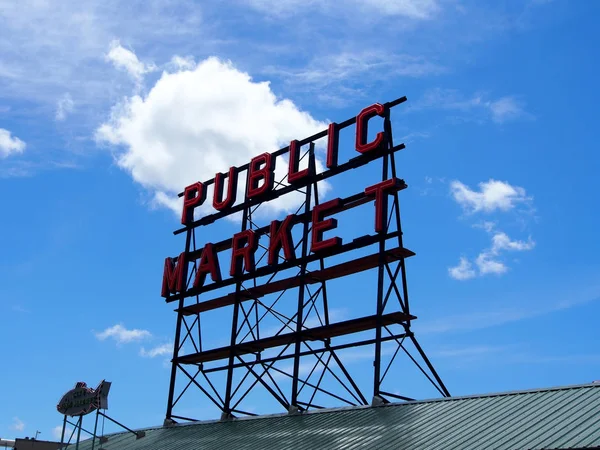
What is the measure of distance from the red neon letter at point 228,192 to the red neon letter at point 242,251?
236cm

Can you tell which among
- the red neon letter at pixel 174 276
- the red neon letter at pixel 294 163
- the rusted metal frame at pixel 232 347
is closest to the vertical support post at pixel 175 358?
the red neon letter at pixel 174 276

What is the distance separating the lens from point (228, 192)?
124ft

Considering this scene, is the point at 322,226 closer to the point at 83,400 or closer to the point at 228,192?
the point at 228,192

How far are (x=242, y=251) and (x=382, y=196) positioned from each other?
25.8 feet

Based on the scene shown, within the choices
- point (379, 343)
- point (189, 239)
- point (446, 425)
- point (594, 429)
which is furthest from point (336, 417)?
point (189, 239)

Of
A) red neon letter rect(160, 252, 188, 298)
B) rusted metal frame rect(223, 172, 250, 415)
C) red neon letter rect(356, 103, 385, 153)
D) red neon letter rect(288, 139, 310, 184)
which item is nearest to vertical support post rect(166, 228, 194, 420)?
red neon letter rect(160, 252, 188, 298)

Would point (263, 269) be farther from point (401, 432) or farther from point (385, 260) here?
point (401, 432)

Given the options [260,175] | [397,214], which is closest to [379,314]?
[397,214]

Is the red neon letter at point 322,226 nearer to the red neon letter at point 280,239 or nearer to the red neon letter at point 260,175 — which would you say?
the red neon letter at point 280,239

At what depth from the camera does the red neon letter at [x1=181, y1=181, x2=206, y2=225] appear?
129 feet

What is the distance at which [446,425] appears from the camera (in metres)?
21.4

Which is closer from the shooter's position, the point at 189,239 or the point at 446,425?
the point at 446,425

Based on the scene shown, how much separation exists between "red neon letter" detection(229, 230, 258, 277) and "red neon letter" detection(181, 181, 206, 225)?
14.2ft

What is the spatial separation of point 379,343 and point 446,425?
681cm
